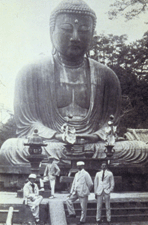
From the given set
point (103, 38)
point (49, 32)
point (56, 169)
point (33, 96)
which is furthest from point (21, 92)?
point (103, 38)

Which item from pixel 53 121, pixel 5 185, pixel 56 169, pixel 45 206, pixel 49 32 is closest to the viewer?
pixel 45 206

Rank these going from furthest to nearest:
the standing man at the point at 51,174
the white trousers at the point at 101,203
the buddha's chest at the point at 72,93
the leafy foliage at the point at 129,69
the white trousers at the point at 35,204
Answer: the leafy foliage at the point at 129,69, the buddha's chest at the point at 72,93, the standing man at the point at 51,174, the white trousers at the point at 101,203, the white trousers at the point at 35,204

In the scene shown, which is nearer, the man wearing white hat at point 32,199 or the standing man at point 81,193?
the man wearing white hat at point 32,199

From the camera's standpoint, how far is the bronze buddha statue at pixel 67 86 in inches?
456

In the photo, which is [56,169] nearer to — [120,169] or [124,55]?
[120,169]

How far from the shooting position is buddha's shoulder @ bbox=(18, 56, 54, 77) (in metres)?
11.8

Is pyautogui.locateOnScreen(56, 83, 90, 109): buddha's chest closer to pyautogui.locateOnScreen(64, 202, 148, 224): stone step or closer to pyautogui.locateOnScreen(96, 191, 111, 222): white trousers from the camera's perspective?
pyautogui.locateOnScreen(64, 202, 148, 224): stone step

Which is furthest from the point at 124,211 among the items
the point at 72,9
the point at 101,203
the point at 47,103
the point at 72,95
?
the point at 72,9

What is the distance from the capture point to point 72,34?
1162 centimetres

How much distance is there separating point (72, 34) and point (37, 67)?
1.26 metres

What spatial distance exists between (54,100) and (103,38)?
6.83 meters

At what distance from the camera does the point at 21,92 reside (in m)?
11.8

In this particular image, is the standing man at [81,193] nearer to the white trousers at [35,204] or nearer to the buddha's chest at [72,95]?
the white trousers at [35,204]

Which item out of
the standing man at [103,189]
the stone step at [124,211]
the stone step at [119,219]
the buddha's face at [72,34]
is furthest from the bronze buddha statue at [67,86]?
the stone step at [119,219]
